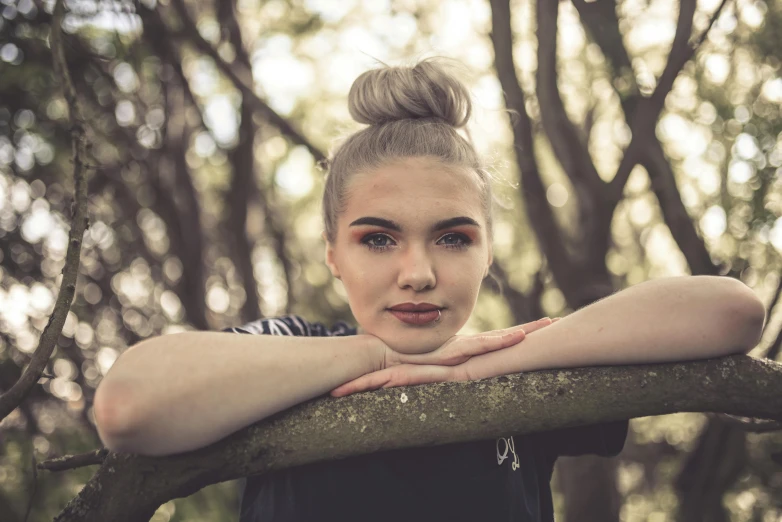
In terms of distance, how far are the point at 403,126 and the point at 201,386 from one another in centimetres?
95

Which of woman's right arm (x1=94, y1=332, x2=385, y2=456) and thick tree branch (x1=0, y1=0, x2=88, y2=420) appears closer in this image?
woman's right arm (x1=94, y1=332, x2=385, y2=456)

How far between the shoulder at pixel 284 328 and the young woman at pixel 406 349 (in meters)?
0.01

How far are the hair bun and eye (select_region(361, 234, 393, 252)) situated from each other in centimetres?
45

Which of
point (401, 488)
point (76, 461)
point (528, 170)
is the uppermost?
point (528, 170)

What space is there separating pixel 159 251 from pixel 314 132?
1.77m

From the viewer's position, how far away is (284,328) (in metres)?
1.93

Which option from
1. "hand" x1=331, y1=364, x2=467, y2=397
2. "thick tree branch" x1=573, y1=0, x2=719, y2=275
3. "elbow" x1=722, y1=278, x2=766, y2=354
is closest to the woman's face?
"hand" x1=331, y1=364, x2=467, y2=397

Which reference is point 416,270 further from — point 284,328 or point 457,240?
point 284,328

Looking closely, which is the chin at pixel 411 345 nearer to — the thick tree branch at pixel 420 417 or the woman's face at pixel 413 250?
the woman's face at pixel 413 250

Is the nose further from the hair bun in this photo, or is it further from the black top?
the hair bun

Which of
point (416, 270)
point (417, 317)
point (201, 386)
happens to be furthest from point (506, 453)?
point (201, 386)

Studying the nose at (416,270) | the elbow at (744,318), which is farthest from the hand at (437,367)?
the elbow at (744,318)

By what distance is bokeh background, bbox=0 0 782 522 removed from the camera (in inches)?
131

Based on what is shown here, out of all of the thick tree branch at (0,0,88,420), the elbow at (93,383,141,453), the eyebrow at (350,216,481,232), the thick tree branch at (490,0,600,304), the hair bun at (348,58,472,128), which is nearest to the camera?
the elbow at (93,383,141,453)
